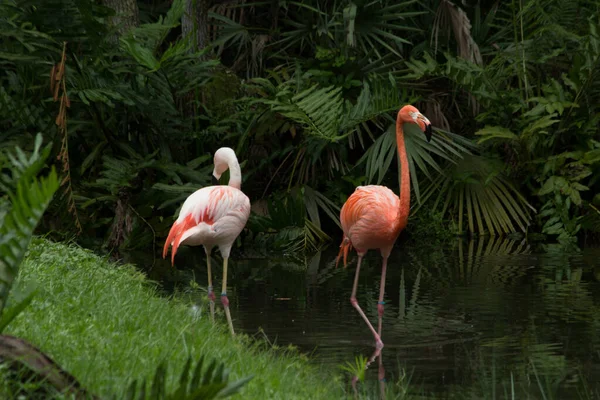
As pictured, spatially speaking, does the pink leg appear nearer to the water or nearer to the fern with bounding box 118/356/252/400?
the water

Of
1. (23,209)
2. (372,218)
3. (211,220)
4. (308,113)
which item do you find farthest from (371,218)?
(23,209)

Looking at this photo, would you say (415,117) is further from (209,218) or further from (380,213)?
(209,218)

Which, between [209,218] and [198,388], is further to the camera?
[209,218]

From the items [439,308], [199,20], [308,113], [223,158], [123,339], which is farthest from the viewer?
[199,20]

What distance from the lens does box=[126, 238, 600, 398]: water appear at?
5324mm

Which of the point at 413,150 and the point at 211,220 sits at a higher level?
the point at 413,150

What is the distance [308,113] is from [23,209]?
340 inches

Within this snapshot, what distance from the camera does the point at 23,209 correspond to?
250 centimetres

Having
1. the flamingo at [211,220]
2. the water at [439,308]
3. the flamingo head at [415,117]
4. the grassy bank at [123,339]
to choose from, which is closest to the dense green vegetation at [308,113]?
the water at [439,308]

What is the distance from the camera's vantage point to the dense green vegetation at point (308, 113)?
10.4 m

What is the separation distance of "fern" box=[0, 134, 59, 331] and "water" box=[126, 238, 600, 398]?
2.26m

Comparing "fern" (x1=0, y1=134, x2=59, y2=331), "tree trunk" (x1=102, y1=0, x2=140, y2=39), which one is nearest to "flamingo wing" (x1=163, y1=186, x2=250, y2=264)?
"fern" (x1=0, y1=134, x2=59, y2=331)

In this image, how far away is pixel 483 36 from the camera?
44.7ft

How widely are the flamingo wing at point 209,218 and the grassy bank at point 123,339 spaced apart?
0.71 meters
